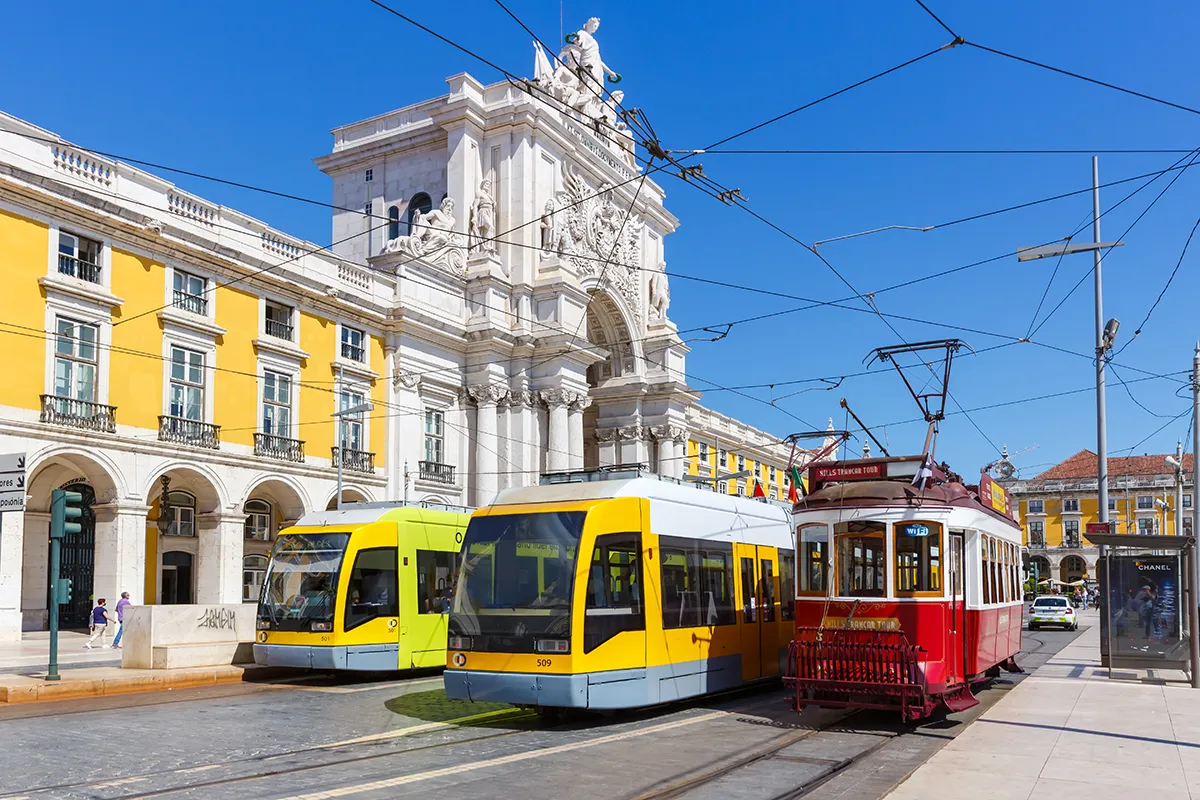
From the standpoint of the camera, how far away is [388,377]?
3759 cm

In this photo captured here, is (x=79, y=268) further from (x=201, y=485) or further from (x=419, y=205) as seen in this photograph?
(x=419, y=205)

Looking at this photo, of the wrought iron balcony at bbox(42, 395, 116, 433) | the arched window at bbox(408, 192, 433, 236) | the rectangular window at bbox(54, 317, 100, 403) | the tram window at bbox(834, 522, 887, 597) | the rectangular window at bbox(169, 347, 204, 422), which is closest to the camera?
the tram window at bbox(834, 522, 887, 597)

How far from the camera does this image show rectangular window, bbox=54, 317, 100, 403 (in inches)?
1032

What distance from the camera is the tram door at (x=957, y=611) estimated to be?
13086 millimetres

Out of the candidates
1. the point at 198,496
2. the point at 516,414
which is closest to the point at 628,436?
the point at 516,414

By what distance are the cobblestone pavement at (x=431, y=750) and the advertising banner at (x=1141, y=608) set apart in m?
5.56

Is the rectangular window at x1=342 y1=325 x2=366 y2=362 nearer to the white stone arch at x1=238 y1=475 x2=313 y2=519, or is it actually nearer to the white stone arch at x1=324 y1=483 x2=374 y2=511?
the white stone arch at x1=324 y1=483 x2=374 y2=511

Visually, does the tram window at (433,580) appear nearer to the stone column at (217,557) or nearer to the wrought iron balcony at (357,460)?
the stone column at (217,557)

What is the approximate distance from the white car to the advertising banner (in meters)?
21.4

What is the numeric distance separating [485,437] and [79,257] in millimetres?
17897

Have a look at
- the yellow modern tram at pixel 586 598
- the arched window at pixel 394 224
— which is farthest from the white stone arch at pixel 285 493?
the yellow modern tram at pixel 586 598

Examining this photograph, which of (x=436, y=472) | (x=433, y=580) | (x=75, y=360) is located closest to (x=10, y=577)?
(x=75, y=360)

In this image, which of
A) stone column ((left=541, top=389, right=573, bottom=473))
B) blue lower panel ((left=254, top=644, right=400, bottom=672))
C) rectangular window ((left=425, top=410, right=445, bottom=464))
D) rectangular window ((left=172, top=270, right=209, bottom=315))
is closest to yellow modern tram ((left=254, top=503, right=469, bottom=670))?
blue lower panel ((left=254, top=644, right=400, bottom=672))

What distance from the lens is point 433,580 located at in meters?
19.7
